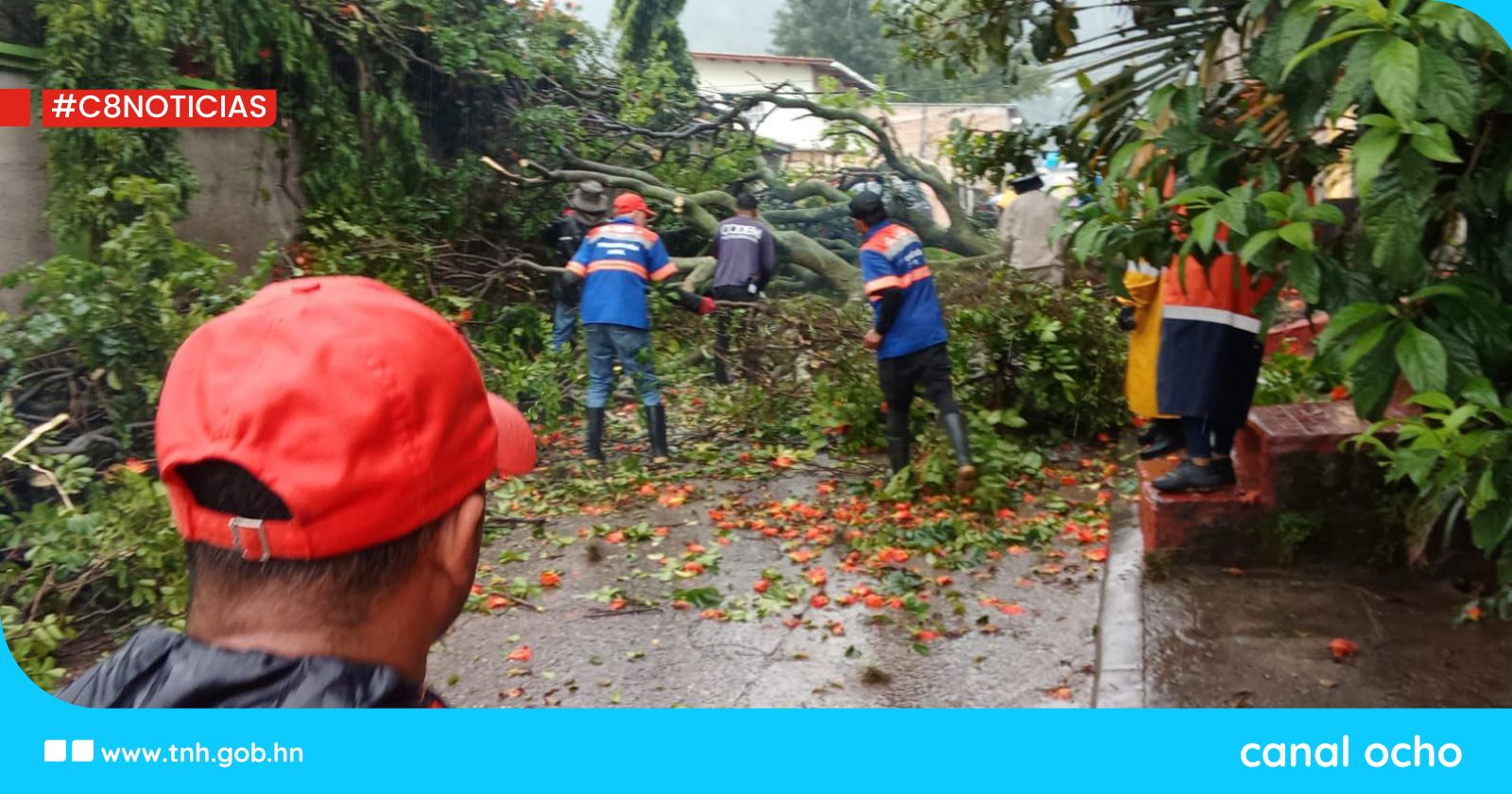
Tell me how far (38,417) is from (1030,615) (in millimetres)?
2439

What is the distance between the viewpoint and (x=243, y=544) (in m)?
1.01

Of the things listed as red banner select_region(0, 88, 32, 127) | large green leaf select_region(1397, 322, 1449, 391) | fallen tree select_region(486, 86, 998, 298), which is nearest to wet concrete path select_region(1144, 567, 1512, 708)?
large green leaf select_region(1397, 322, 1449, 391)

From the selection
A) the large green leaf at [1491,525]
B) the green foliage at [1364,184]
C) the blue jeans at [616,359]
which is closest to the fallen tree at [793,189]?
the blue jeans at [616,359]

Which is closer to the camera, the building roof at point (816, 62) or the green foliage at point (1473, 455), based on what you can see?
the green foliage at point (1473, 455)

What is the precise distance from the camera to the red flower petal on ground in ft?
→ 8.61

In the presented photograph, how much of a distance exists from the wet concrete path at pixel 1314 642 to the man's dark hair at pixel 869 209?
1.22 metres

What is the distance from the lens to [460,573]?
1.10 m

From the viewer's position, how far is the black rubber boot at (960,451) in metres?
4.25

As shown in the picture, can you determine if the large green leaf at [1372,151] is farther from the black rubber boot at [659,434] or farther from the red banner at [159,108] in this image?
the black rubber boot at [659,434]

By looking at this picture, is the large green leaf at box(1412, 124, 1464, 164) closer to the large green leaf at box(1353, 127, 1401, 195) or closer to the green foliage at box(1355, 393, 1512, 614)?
the large green leaf at box(1353, 127, 1401, 195)

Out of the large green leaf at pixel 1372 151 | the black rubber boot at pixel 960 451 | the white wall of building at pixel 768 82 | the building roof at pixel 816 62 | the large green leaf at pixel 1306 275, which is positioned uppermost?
the building roof at pixel 816 62

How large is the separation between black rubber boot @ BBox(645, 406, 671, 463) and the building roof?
3.07 feet

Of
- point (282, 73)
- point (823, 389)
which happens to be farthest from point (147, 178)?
point (823, 389)

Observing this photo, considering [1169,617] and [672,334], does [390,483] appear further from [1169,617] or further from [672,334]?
[1169,617]
